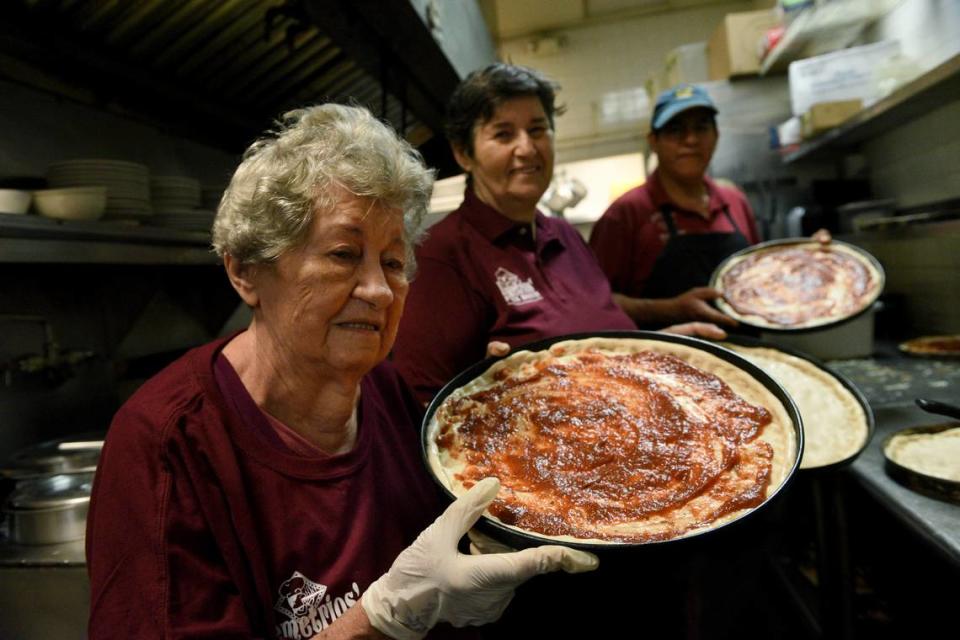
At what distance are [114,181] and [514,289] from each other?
160 cm

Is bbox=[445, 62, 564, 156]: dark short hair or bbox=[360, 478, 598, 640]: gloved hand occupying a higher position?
bbox=[445, 62, 564, 156]: dark short hair

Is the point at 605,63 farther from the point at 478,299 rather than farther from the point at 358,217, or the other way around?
the point at 358,217

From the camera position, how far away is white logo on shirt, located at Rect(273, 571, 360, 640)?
3.37ft

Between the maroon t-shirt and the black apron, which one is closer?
the maroon t-shirt

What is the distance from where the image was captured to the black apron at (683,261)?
2.98 metres

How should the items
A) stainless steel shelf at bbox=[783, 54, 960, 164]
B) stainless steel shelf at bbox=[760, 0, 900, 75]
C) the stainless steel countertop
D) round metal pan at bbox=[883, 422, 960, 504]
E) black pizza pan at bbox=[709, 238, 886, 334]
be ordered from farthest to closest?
stainless steel shelf at bbox=[760, 0, 900, 75], stainless steel shelf at bbox=[783, 54, 960, 164], black pizza pan at bbox=[709, 238, 886, 334], round metal pan at bbox=[883, 422, 960, 504], the stainless steel countertop

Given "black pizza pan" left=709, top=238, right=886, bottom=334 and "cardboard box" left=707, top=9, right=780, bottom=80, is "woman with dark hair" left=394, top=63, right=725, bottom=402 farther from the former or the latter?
"cardboard box" left=707, top=9, right=780, bottom=80

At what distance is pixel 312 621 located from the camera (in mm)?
1040

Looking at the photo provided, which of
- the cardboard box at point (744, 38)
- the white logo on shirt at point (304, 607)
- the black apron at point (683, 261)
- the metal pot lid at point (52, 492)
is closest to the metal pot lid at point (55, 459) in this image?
the metal pot lid at point (52, 492)

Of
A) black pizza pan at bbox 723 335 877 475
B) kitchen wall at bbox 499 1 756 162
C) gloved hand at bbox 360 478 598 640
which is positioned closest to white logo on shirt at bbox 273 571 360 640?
gloved hand at bbox 360 478 598 640

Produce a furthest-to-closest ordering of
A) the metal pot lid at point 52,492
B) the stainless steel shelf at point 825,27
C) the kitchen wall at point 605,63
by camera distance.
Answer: the kitchen wall at point 605,63 → the stainless steel shelf at point 825,27 → the metal pot lid at point 52,492

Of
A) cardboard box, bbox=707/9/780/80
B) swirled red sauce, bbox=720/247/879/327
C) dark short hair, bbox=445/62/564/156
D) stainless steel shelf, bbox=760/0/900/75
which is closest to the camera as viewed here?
dark short hair, bbox=445/62/564/156

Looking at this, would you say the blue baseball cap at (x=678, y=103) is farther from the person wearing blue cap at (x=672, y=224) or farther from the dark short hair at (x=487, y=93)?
the dark short hair at (x=487, y=93)

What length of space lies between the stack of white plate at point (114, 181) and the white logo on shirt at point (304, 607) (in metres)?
1.77
